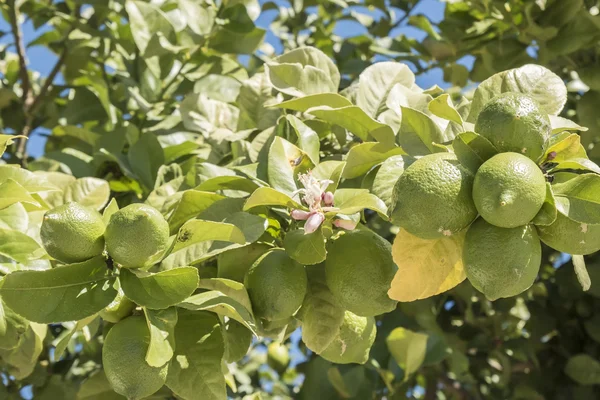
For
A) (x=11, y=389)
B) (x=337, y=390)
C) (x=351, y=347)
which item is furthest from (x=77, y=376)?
(x=351, y=347)

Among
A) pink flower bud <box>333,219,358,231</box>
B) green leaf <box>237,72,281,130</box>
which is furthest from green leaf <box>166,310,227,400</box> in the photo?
green leaf <box>237,72,281,130</box>

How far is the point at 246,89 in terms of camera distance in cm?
132

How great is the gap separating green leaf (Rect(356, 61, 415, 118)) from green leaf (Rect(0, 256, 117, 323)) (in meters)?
0.52

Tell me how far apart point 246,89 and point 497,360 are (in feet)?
4.85

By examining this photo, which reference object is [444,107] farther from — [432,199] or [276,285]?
[276,285]

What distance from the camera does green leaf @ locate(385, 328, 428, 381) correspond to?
5.20 ft

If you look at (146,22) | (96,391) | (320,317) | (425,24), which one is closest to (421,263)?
(320,317)

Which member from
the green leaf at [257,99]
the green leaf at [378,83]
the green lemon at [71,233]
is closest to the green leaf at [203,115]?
the green leaf at [257,99]

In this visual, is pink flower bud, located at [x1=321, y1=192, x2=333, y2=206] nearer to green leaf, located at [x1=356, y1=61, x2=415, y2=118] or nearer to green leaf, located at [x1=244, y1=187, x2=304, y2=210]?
green leaf, located at [x1=244, y1=187, x2=304, y2=210]

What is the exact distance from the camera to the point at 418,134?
896 mm

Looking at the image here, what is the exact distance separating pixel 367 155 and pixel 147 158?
639 mm

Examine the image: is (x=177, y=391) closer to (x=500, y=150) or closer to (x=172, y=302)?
(x=172, y=302)

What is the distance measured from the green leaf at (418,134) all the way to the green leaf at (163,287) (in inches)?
12.9

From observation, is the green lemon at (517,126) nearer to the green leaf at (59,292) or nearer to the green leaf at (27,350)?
the green leaf at (59,292)
